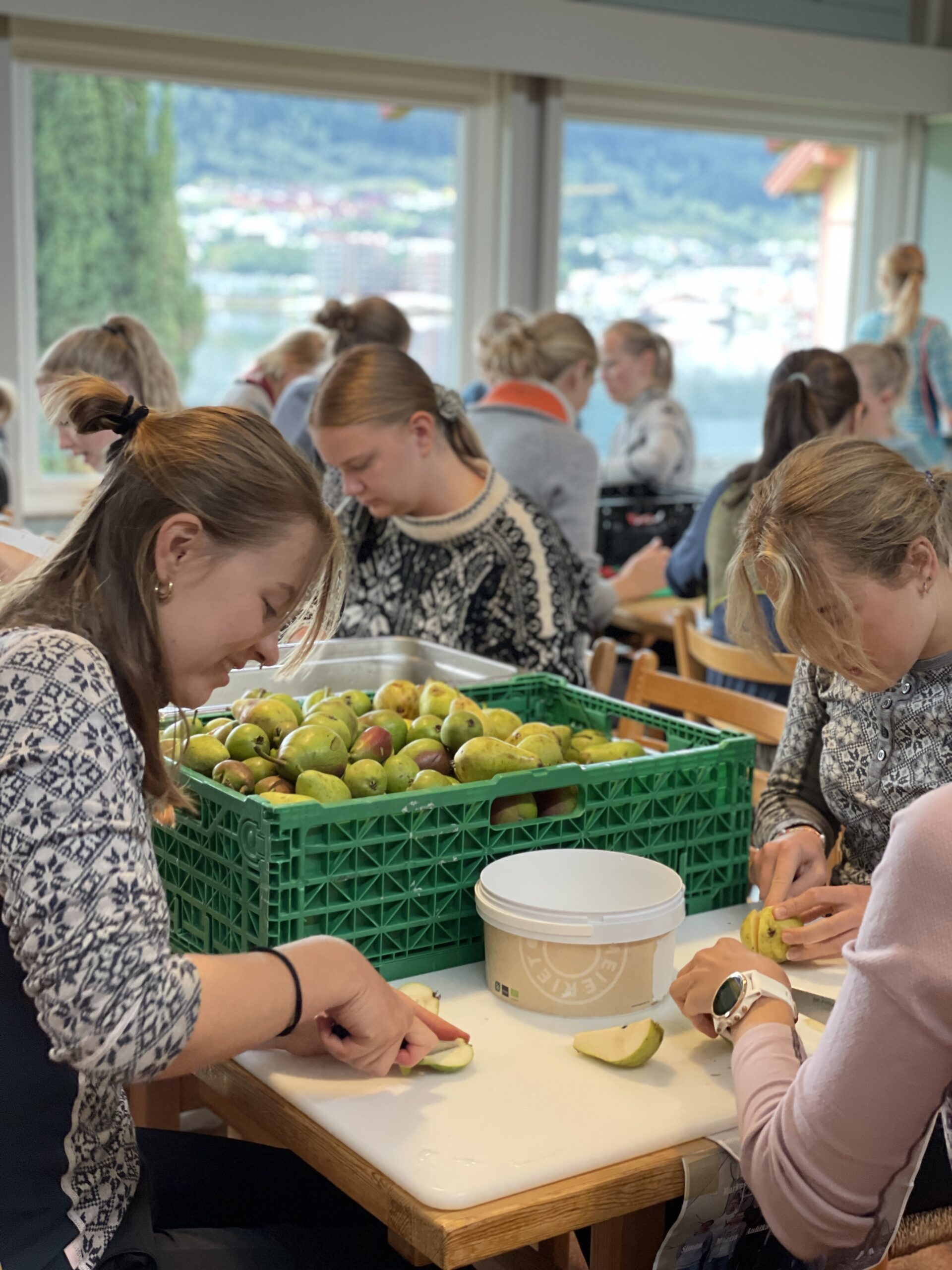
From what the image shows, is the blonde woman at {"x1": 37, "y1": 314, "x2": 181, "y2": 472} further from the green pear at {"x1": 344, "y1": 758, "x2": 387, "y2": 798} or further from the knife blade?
the knife blade

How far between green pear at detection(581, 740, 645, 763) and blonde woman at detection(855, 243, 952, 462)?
4452 mm

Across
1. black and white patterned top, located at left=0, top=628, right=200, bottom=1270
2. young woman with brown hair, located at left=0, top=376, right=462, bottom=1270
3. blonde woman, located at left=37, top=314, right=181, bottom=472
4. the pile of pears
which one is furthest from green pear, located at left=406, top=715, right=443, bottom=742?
blonde woman, located at left=37, top=314, right=181, bottom=472

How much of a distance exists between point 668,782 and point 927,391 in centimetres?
522

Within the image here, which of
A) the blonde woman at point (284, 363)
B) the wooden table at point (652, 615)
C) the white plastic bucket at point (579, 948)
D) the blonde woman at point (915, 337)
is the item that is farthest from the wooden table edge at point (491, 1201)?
the blonde woman at point (915, 337)

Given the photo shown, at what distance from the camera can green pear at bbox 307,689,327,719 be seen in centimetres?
167

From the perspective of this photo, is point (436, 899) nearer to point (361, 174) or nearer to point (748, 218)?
point (361, 174)

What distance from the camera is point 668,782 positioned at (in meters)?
1.56

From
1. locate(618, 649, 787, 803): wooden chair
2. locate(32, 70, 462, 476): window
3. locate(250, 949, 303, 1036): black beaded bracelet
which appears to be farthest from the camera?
locate(32, 70, 462, 476): window

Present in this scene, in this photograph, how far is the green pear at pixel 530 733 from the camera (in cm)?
159

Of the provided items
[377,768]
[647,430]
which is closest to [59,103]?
[647,430]

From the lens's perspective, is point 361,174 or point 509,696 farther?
point 361,174

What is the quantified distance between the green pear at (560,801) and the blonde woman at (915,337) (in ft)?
15.0

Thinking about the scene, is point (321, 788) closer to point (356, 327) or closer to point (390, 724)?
point (390, 724)

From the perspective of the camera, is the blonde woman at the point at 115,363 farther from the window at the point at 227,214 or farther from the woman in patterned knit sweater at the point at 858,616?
the window at the point at 227,214
